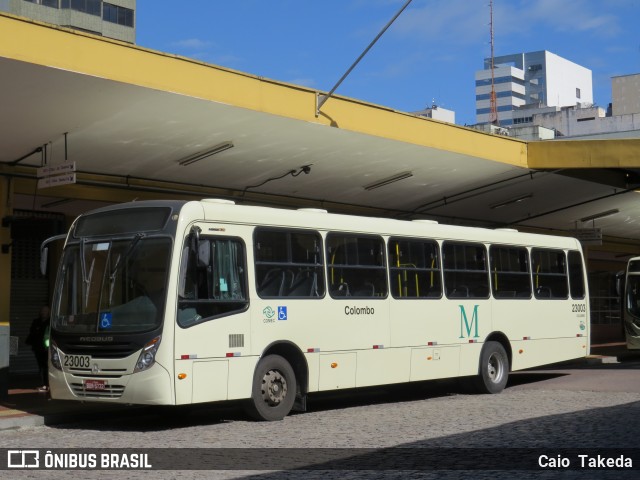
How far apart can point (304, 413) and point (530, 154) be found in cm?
1092

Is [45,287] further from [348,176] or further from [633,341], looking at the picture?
[633,341]

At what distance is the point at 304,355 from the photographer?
47.1ft

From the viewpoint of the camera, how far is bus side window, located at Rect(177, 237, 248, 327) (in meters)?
12.8

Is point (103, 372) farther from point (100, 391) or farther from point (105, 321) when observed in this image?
point (105, 321)

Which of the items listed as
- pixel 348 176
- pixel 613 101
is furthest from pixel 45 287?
pixel 613 101

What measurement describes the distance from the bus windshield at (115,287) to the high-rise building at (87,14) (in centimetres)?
6305

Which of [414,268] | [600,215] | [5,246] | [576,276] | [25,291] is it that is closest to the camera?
[414,268]

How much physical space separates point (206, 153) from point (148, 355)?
22.0ft

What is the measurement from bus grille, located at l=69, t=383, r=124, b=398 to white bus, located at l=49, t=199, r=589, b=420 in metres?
0.02

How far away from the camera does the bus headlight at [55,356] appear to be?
13384 mm

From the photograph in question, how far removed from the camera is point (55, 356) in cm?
1346

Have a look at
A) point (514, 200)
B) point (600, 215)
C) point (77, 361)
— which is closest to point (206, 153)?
point (77, 361)

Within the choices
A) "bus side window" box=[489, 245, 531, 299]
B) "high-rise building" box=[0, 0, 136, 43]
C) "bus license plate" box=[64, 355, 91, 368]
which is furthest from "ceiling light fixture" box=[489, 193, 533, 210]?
"high-rise building" box=[0, 0, 136, 43]

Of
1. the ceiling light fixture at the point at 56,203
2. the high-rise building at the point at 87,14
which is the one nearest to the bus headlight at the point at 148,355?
the ceiling light fixture at the point at 56,203
